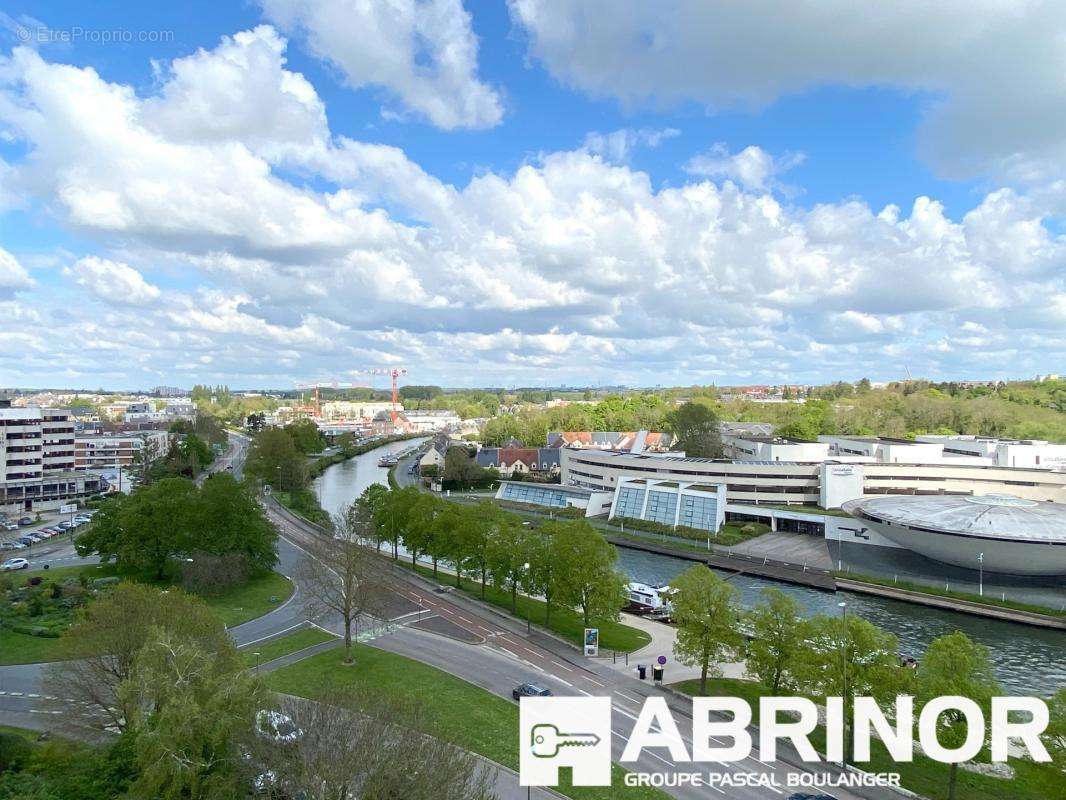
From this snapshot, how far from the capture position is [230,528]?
39.0 meters

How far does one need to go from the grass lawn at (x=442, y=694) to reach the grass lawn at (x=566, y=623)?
7.96 m

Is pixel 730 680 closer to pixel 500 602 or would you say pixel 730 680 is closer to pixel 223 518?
pixel 500 602

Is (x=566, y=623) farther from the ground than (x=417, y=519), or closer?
closer

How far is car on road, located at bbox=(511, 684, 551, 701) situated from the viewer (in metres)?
22.9

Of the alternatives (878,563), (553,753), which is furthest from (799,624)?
(878,563)

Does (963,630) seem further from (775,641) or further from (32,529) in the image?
(32,529)

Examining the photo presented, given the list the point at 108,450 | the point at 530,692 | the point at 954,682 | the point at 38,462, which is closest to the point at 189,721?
the point at 530,692

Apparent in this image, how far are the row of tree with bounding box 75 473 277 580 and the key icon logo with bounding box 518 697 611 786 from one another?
24.5m

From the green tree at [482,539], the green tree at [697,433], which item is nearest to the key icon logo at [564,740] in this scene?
the green tree at [482,539]

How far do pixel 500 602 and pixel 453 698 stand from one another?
43.7 ft

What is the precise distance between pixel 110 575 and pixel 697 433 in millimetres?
74118

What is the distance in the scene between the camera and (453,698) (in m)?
22.7

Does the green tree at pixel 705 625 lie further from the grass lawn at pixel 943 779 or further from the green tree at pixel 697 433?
the green tree at pixel 697 433

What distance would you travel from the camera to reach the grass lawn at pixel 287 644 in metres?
27.3
